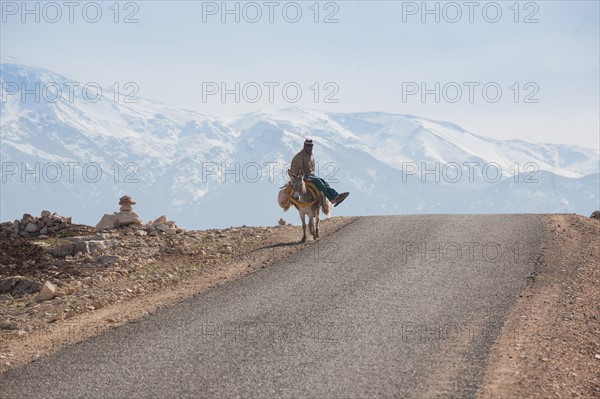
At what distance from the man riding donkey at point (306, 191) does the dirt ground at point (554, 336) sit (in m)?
7.03

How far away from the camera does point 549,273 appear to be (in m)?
19.3

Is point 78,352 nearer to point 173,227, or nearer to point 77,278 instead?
point 77,278

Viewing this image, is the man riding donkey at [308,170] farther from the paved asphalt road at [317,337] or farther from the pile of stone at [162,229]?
the pile of stone at [162,229]

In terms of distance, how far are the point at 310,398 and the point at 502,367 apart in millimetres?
3281

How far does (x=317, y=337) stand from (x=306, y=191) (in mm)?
11493

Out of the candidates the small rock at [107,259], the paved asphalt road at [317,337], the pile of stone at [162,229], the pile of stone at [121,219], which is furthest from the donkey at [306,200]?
the pile of stone at [121,219]

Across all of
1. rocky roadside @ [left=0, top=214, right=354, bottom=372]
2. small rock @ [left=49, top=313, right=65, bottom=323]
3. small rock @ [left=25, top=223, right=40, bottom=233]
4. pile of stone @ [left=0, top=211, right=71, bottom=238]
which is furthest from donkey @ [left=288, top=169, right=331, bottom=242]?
small rock @ [left=25, top=223, right=40, bottom=233]

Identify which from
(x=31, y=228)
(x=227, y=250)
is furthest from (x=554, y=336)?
(x=31, y=228)

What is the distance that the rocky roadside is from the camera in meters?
15.3

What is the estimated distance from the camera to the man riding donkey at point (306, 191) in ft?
80.6

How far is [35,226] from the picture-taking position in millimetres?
28672

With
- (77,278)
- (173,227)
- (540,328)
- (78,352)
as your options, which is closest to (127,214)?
(173,227)

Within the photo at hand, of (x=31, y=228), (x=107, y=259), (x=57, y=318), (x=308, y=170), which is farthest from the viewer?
(x=31, y=228)

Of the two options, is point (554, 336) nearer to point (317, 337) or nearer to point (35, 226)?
point (317, 337)
